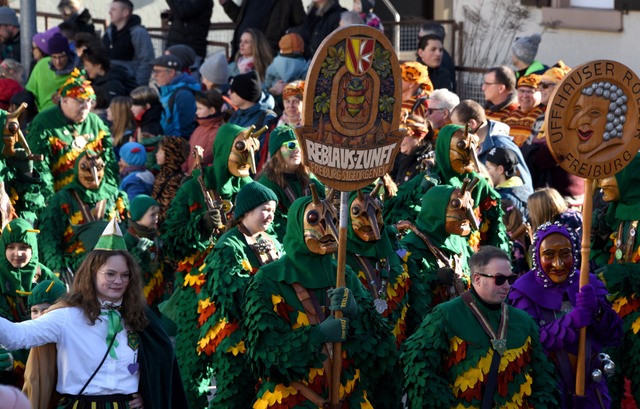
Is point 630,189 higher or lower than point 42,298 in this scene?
higher

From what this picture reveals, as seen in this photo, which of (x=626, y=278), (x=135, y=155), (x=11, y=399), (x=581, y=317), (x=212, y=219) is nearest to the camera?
(x=11, y=399)

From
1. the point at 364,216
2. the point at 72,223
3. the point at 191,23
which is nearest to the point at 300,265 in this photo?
the point at 364,216

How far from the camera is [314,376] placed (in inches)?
323

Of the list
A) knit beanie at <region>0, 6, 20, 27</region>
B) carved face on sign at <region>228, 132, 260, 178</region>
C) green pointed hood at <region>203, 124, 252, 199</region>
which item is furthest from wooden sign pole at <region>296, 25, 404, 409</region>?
knit beanie at <region>0, 6, 20, 27</region>

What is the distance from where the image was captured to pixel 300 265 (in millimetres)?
8336

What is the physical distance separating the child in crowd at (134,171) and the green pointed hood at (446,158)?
12.7 feet

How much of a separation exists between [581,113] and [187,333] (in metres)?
3.20

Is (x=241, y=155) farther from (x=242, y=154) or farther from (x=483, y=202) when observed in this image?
(x=483, y=202)

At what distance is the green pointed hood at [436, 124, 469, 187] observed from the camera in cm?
1133

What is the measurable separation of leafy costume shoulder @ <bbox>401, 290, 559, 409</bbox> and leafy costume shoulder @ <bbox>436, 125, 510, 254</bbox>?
2846mm

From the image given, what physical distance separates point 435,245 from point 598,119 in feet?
6.59

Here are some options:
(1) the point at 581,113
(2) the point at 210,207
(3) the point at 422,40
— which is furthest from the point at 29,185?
(1) the point at 581,113

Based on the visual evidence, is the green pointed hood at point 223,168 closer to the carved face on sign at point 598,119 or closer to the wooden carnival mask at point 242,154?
the wooden carnival mask at point 242,154

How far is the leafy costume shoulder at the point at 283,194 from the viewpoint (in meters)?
10.9
